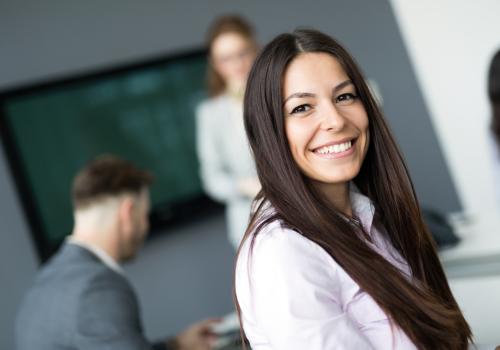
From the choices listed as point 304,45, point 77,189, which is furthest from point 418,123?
point 304,45

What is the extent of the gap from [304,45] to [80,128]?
2.37 metres

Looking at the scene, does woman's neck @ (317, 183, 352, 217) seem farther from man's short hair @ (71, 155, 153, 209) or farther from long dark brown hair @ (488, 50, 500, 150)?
long dark brown hair @ (488, 50, 500, 150)

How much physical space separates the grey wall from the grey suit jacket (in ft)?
4.14

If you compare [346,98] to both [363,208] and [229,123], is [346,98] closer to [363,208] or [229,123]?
[363,208]

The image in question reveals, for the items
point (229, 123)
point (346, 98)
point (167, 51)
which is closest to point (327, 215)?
point (346, 98)

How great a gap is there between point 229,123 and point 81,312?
1.23m

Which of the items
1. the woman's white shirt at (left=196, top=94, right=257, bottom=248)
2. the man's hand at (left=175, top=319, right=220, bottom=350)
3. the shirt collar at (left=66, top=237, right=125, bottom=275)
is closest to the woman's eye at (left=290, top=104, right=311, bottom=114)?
the shirt collar at (left=66, top=237, right=125, bottom=275)

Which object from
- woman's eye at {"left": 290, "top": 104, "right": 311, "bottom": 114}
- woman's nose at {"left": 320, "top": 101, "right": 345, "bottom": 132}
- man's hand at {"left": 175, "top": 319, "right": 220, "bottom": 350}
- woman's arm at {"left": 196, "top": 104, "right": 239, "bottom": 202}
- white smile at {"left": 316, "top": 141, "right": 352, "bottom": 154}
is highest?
woman's eye at {"left": 290, "top": 104, "right": 311, "bottom": 114}

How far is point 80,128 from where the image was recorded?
350cm

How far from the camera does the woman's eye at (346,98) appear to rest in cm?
134

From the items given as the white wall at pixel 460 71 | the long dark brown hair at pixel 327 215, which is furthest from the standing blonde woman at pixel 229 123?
the long dark brown hair at pixel 327 215

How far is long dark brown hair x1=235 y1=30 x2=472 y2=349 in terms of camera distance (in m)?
1.25

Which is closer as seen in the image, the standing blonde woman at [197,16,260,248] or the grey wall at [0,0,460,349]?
the standing blonde woman at [197,16,260,248]

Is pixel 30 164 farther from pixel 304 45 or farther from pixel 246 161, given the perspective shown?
pixel 304 45
